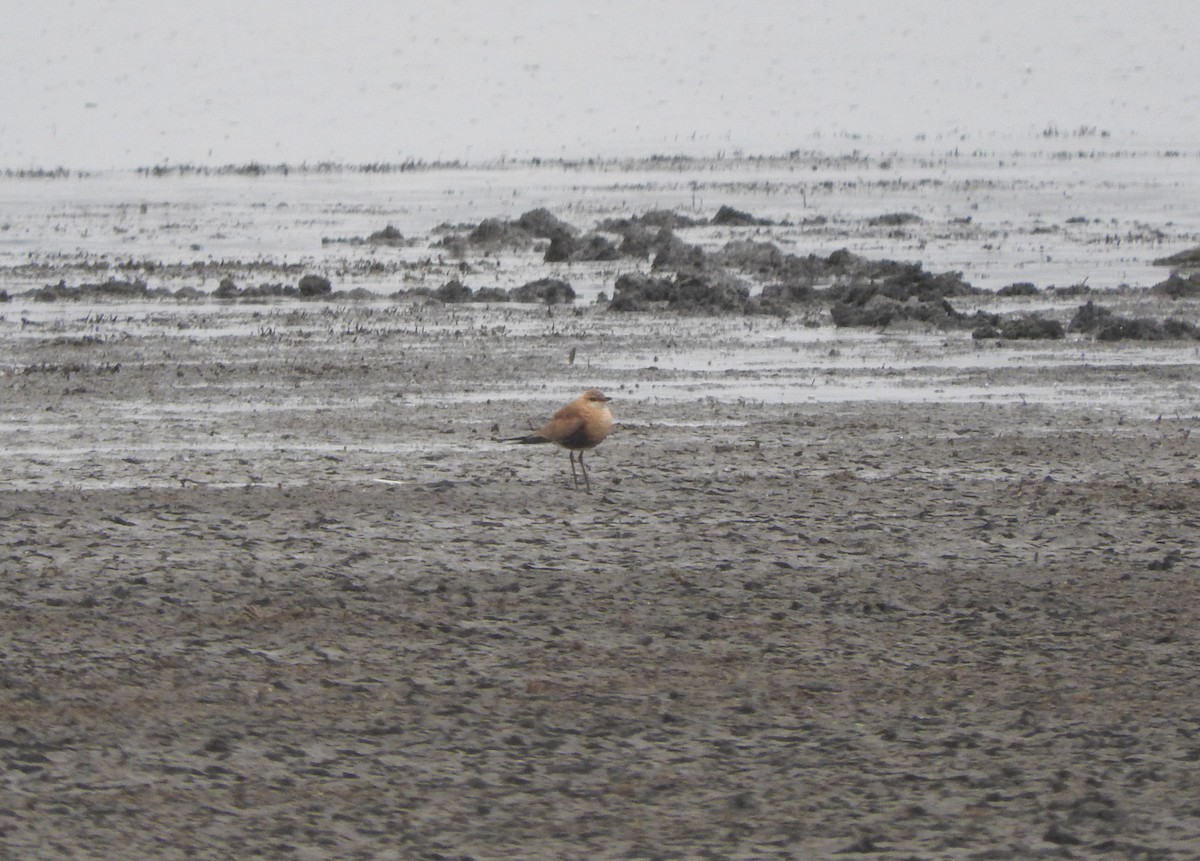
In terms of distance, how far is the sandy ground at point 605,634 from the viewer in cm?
614

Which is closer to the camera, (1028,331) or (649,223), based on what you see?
(1028,331)

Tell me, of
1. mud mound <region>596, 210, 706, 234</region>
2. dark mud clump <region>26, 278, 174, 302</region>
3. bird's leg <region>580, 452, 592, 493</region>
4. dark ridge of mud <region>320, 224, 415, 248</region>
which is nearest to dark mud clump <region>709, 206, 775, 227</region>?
mud mound <region>596, 210, 706, 234</region>

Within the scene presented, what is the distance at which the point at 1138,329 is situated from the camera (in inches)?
763

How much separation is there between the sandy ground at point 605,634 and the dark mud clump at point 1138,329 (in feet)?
15.2

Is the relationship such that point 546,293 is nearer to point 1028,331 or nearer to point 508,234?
point 1028,331

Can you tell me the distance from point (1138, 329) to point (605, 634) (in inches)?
482

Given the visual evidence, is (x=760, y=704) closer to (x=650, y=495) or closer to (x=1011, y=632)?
(x=1011, y=632)

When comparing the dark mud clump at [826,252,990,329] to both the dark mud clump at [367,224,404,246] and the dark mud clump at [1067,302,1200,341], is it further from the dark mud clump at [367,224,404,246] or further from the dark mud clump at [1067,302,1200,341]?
the dark mud clump at [367,224,404,246]

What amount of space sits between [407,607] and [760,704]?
2125mm

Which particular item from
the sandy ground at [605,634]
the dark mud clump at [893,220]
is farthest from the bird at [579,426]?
the dark mud clump at [893,220]

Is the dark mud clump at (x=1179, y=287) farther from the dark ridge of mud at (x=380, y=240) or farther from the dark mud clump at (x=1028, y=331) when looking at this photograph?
the dark ridge of mud at (x=380, y=240)

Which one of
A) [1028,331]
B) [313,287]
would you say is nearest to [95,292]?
[313,287]

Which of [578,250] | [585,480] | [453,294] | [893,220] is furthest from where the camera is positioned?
[893,220]

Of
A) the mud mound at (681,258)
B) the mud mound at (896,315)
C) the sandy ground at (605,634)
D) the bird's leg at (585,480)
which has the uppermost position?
the mud mound at (681,258)
